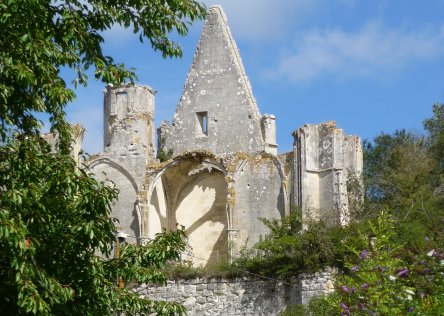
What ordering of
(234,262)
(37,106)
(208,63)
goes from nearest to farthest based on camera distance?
1. (37,106)
2. (234,262)
3. (208,63)

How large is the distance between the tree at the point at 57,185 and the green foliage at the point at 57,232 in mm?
13

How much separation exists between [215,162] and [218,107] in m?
2.00

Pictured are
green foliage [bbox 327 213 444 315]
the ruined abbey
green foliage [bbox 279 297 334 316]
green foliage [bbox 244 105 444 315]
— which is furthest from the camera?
the ruined abbey

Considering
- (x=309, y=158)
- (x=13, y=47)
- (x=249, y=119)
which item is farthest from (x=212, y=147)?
(x=13, y=47)

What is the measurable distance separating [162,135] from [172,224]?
2.50 metres

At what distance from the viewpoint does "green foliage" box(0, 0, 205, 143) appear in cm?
1378

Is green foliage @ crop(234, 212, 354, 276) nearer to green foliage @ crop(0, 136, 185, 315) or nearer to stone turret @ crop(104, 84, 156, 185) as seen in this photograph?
stone turret @ crop(104, 84, 156, 185)

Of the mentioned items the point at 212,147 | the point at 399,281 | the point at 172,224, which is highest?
the point at 212,147

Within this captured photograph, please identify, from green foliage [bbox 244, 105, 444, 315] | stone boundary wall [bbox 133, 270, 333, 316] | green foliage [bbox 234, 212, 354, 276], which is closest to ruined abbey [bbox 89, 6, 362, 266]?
green foliage [bbox 244, 105, 444, 315]

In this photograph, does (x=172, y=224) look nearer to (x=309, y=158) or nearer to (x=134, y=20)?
(x=309, y=158)

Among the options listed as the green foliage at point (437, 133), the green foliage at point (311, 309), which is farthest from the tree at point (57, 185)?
the green foliage at point (437, 133)

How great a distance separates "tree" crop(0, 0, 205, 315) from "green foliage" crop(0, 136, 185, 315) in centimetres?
1

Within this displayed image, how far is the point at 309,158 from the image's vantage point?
2728 centimetres

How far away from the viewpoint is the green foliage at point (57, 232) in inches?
517
